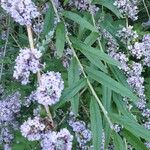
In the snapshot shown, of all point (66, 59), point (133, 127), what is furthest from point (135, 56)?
point (133, 127)

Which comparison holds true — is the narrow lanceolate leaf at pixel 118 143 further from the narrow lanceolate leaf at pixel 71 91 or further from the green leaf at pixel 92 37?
the green leaf at pixel 92 37

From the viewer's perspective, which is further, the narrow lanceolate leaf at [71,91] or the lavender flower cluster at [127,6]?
the lavender flower cluster at [127,6]

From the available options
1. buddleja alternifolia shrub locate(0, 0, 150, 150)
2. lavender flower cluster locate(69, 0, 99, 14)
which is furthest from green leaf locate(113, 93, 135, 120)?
lavender flower cluster locate(69, 0, 99, 14)

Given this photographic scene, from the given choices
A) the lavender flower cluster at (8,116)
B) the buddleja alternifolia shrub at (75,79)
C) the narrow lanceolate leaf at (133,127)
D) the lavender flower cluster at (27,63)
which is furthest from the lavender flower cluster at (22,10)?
the lavender flower cluster at (8,116)

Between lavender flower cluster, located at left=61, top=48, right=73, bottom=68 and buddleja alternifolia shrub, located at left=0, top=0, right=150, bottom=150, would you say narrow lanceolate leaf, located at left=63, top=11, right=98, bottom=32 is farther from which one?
lavender flower cluster, located at left=61, top=48, right=73, bottom=68

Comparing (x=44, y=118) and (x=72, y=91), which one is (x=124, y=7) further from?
(x=44, y=118)

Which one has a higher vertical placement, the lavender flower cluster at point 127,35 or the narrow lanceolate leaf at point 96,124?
the lavender flower cluster at point 127,35

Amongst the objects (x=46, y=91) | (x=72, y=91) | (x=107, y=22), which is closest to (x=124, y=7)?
(x=107, y=22)
